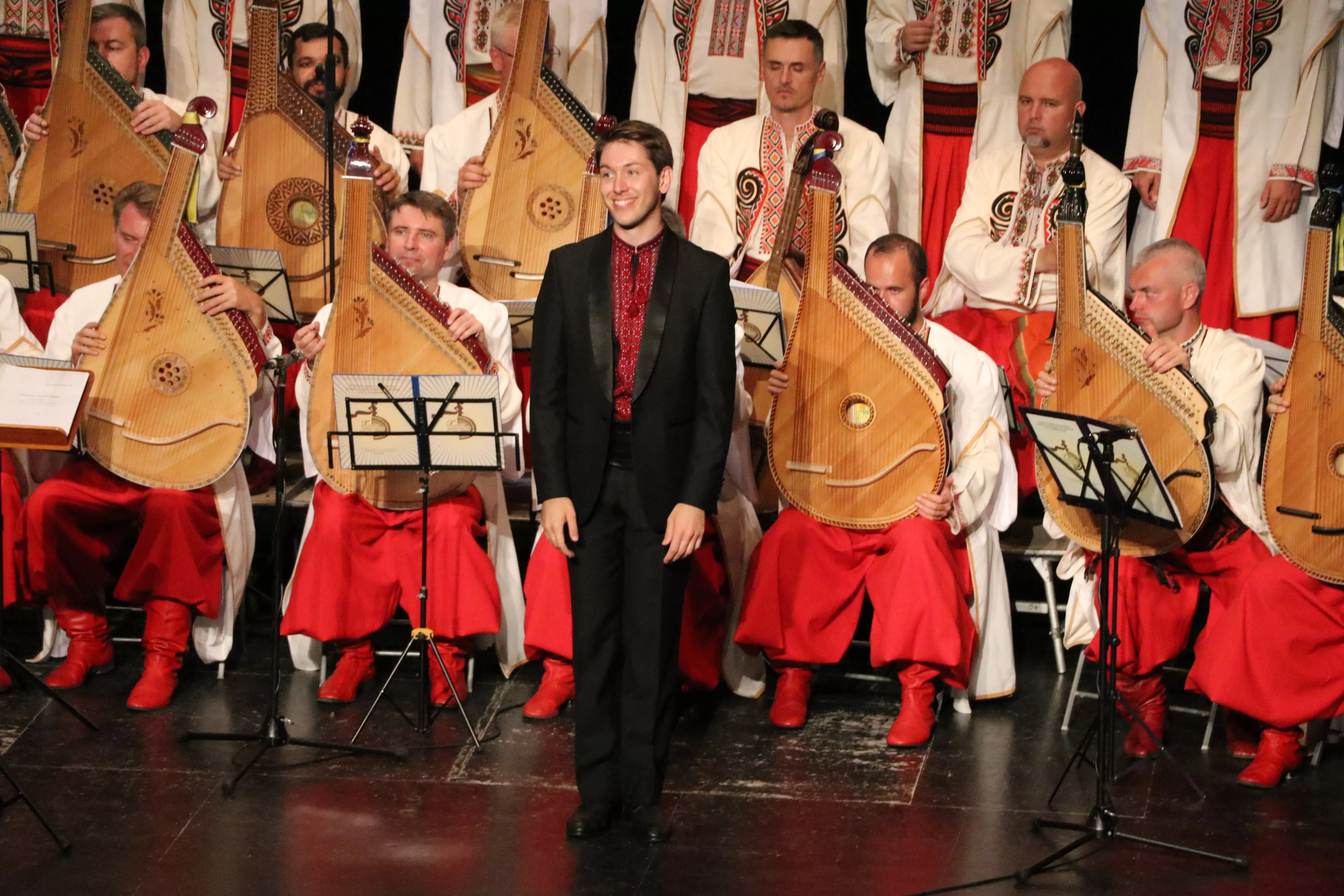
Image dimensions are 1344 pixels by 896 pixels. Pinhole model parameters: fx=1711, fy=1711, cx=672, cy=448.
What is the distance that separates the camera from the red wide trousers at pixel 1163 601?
5.14 meters

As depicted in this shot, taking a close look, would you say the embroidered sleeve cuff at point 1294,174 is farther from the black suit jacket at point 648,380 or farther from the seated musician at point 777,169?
the black suit jacket at point 648,380

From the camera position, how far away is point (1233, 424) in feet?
16.7

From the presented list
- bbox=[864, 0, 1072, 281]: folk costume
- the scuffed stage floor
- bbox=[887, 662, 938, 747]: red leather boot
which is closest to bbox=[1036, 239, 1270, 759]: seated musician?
the scuffed stage floor

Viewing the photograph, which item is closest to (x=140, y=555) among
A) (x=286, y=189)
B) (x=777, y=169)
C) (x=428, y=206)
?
(x=428, y=206)

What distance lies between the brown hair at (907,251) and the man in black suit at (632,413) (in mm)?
1233

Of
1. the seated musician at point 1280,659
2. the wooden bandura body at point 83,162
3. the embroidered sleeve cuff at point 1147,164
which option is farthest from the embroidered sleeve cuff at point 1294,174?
the wooden bandura body at point 83,162

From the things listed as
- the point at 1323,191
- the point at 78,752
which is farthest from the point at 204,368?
the point at 1323,191

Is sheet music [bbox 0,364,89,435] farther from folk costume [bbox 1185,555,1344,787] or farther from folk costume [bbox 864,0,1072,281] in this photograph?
folk costume [bbox 864,0,1072,281]

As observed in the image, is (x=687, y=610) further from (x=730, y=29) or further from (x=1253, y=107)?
(x=1253, y=107)

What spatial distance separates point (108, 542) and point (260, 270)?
41.4 inches

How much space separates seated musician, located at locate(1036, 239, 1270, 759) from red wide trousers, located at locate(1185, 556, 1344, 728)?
0.36 feet

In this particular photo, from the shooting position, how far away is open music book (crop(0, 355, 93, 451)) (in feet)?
15.6

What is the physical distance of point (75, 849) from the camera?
4406 millimetres

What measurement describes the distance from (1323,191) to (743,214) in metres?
2.62
